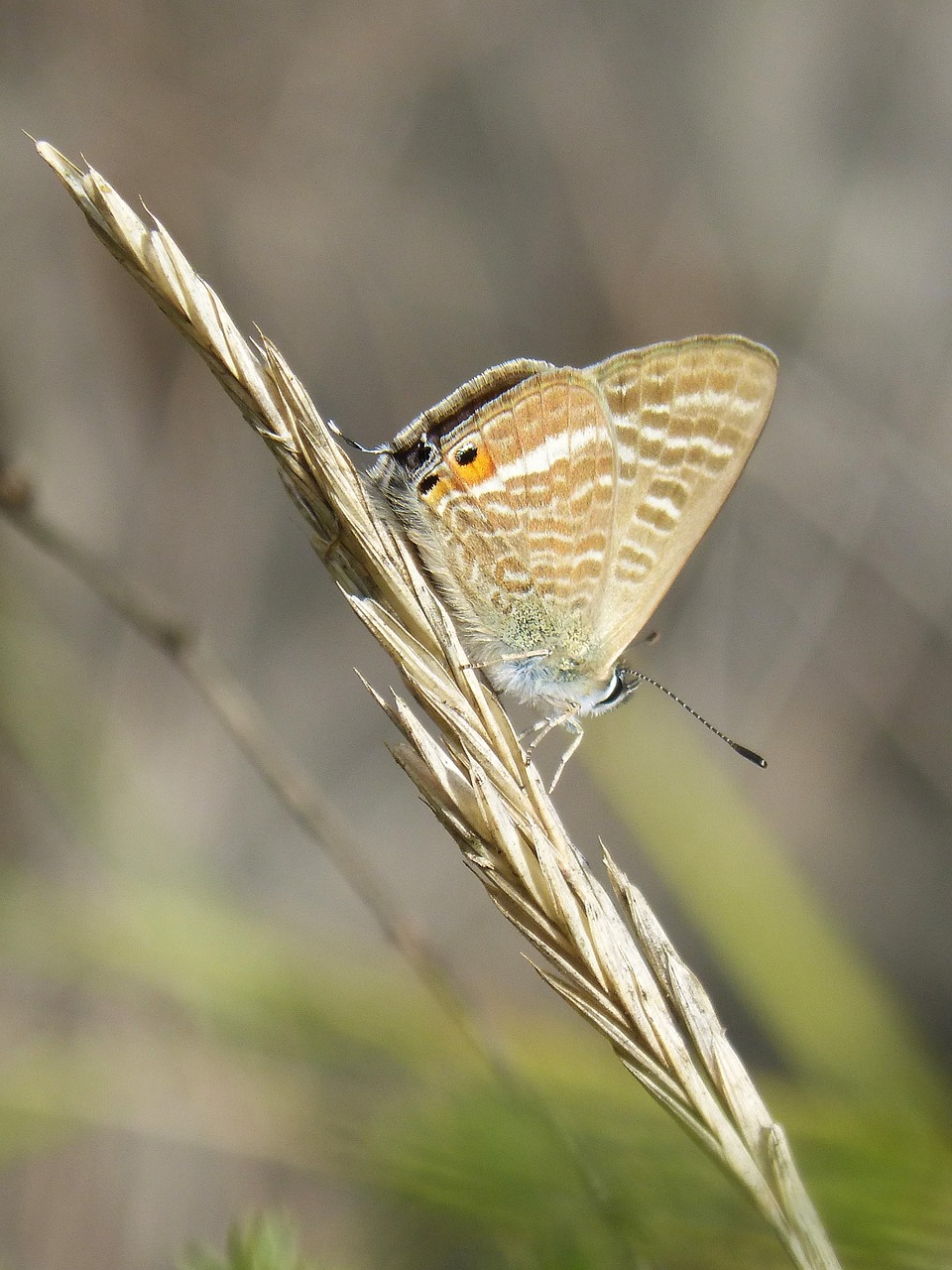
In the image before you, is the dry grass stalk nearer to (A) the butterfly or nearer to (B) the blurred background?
(A) the butterfly

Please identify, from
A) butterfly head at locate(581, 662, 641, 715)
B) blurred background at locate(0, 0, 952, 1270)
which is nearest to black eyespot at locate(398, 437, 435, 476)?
butterfly head at locate(581, 662, 641, 715)

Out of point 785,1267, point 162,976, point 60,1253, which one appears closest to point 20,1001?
point 60,1253

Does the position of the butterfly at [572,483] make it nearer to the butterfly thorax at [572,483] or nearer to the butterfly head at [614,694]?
the butterfly thorax at [572,483]

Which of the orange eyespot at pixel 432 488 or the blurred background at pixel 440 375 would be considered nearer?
the orange eyespot at pixel 432 488

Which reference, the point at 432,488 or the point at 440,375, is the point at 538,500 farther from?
the point at 440,375

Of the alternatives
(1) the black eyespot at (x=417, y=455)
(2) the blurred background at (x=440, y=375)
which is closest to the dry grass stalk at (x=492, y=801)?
(1) the black eyespot at (x=417, y=455)

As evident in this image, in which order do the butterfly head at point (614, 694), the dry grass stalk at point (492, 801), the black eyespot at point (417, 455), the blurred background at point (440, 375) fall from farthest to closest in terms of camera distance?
1. the blurred background at point (440, 375)
2. the butterfly head at point (614, 694)
3. the black eyespot at point (417, 455)
4. the dry grass stalk at point (492, 801)

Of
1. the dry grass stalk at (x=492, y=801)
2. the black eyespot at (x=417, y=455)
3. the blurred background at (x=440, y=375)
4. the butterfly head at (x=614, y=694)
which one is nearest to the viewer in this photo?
the dry grass stalk at (x=492, y=801)

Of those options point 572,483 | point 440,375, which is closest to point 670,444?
point 572,483
